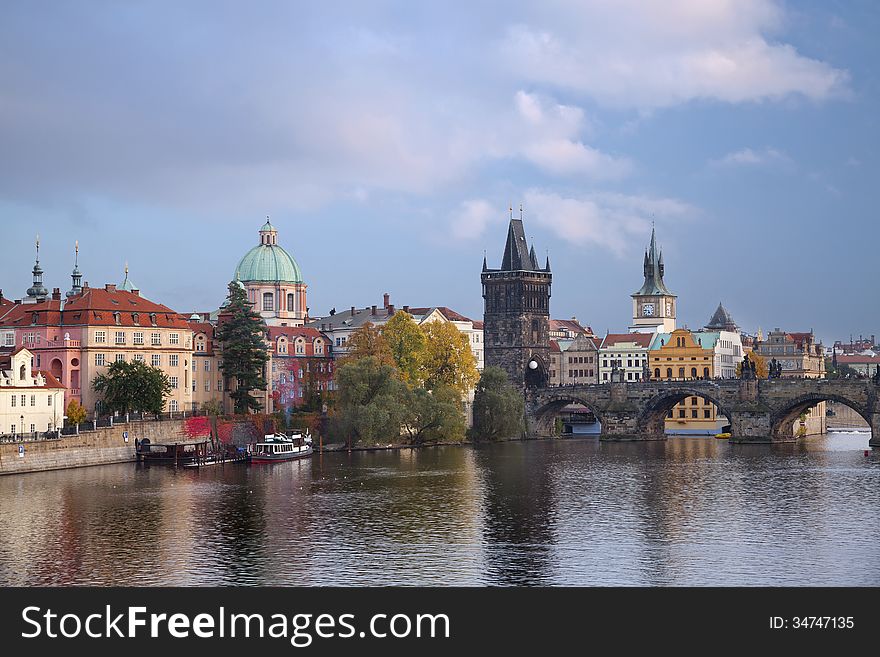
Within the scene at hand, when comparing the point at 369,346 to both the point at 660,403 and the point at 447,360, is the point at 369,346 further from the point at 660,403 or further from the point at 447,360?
the point at 660,403

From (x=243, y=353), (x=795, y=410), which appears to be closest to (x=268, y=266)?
(x=243, y=353)

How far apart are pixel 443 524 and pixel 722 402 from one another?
80274 millimetres

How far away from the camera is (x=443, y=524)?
225ft

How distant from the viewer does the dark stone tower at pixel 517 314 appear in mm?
171750

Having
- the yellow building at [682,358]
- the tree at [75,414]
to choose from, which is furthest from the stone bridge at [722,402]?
the tree at [75,414]

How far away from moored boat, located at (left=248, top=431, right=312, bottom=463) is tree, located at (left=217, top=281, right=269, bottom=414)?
811 cm

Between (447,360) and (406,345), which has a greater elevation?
(406,345)

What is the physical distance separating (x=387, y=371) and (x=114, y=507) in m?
48.7

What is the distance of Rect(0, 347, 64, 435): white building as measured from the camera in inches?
3866

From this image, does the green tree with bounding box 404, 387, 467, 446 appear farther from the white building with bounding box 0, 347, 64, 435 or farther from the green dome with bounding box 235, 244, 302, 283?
the green dome with bounding box 235, 244, 302, 283

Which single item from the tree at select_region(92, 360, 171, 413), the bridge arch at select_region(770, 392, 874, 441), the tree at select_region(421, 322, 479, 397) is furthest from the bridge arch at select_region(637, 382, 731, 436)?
the tree at select_region(92, 360, 171, 413)

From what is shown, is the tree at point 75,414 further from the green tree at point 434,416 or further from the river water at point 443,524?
the green tree at point 434,416

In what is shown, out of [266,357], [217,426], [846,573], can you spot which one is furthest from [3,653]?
[266,357]

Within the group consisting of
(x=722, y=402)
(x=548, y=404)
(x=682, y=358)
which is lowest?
(x=722, y=402)
